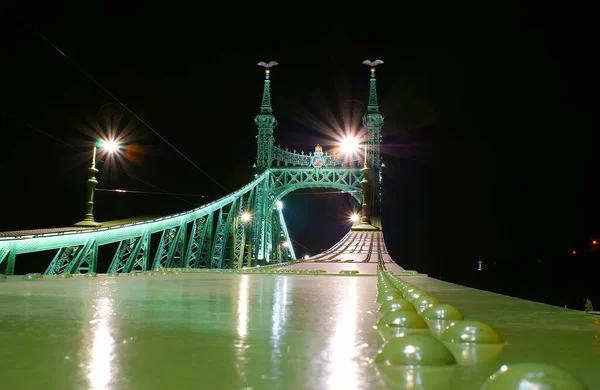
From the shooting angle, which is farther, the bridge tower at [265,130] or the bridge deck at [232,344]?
the bridge tower at [265,130]

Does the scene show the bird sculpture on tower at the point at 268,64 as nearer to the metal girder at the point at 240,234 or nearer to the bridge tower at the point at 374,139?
the bridge tower at the point at 374,139

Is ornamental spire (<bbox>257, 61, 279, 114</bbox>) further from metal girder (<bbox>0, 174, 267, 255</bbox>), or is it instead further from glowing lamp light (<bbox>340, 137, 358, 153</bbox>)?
metal girder (<bbox>0, 174, 267, 255</bbox>)

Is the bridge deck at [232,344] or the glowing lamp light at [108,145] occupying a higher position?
the glowing lamp light at [108,145]

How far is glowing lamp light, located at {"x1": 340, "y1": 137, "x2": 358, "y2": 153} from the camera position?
47219mm

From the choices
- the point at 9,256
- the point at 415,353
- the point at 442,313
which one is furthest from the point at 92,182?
the point at 415,353

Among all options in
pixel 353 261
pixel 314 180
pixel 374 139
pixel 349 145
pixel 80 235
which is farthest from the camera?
pixel 314 180

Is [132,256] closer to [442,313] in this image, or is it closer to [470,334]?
[442,313]

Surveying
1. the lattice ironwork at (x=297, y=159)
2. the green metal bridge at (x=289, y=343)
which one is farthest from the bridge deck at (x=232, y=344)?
the lattice ironwork at (x=297, y=159)

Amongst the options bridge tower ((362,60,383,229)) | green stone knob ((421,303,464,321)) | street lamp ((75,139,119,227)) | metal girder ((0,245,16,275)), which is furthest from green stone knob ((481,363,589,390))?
bridge tower ((362,60,383,229))

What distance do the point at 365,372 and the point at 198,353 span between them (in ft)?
2.92

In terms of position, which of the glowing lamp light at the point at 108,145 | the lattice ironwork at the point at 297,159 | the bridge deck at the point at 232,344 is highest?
the lattice ironwork at the point at 297,159

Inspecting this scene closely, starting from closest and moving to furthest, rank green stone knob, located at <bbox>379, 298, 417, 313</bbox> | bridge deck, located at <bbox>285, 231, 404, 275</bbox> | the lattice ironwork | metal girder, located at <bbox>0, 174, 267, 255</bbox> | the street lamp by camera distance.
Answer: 1. green stone knob, located at <bbox>379, 298, 417, 313</bbox>
2. metal girder, located at <bbox>0, 174, 267, 255</bbox>
3. the street lamp
4. bridge deck, located at <bbox>285, 231, 404, 275</bbox>
5. the lattice ironwork

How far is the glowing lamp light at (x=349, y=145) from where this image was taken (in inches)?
1859

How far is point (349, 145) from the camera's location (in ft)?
156
